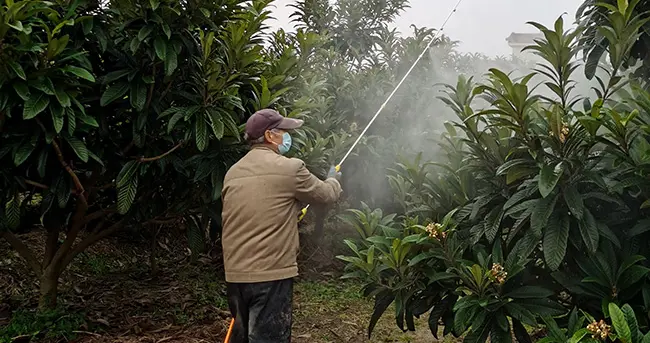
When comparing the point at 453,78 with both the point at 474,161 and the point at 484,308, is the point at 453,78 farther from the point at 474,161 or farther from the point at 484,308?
the point at 484,308

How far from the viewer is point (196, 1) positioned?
3248mm

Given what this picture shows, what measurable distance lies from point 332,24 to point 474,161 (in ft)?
17.2

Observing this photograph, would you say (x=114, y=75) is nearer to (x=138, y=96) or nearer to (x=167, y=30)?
(x=138, y=96)

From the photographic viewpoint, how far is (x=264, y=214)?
283 centimetres

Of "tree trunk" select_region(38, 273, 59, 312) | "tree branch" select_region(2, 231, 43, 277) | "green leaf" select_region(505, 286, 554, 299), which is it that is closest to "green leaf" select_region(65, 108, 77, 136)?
"tree branch" select_region(2, 231, 43, 277)

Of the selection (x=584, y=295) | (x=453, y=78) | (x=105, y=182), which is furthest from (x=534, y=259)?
(x=453, y=78)

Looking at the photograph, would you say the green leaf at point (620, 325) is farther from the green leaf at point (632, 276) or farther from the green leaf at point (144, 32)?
the green leaf at point (144, 32)

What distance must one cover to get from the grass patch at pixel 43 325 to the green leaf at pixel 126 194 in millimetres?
1013

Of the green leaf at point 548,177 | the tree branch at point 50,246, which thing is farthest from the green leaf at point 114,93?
the green leaf at point 548,177

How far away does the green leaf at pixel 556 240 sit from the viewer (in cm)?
217

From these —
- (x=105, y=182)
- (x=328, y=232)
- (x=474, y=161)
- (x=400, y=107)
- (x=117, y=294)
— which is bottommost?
(x=117, y=294)

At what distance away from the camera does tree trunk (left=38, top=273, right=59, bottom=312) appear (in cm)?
390

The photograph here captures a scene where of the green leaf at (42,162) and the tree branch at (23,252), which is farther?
the tree branch at (23,252)

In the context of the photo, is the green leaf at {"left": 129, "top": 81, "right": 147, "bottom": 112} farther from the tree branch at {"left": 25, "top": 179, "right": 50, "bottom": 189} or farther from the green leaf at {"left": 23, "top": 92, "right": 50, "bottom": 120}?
the tree branch at {"left": 25, "top": 179, "right": 50, "bottom": 189}
